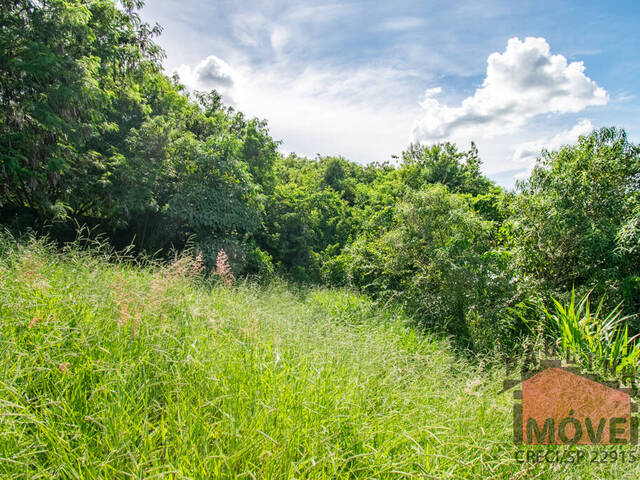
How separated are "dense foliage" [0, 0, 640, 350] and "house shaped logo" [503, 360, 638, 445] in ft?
6.44

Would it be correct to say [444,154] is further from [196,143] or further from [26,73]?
[26,73]

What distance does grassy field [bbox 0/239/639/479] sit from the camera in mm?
1443

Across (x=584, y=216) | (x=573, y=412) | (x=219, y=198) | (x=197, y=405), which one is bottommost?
(x=573, y=412)

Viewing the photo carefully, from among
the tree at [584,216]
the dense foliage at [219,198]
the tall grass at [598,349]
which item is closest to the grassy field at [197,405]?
the tall grass at [598,349]

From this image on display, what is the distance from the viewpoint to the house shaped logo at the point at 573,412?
7.88ft

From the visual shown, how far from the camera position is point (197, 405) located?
5.81 ft

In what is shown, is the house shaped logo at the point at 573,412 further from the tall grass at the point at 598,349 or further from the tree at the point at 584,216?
the tree at the point at 584,216

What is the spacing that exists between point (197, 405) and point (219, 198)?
6.96 metres

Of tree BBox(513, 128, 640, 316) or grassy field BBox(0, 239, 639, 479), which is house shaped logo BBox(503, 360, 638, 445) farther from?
tree BBox(513, 128, 640, 316)

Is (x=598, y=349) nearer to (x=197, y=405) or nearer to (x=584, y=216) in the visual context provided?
(x=584, y=216)

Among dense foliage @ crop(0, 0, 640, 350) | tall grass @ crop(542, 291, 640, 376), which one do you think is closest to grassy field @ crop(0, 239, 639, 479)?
tall grass @ crop(542, 291, 640, 376)

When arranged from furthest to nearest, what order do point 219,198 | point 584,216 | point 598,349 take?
point 219,198 < point 584,216 < point 598,349

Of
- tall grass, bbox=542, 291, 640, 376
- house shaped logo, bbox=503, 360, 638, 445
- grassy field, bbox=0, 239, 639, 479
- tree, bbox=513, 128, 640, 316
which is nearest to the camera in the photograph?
grassy field, bbox=0, 239, 639, 479

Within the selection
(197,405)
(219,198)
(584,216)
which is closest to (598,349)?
(584,216)
